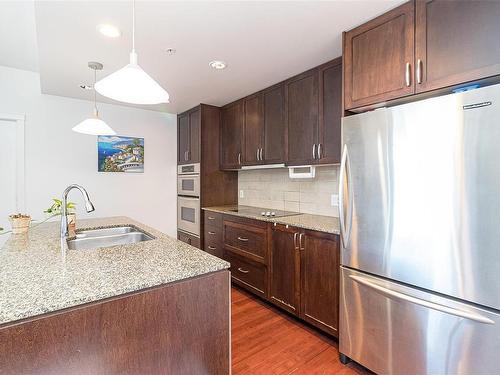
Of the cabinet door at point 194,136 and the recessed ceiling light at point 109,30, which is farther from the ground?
the recessed ceiling light at point 109,30

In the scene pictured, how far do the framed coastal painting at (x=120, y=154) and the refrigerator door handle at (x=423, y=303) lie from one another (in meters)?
3.28

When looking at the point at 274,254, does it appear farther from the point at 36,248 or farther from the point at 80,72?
the point at 80,72

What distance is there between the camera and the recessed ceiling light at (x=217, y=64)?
2.36m

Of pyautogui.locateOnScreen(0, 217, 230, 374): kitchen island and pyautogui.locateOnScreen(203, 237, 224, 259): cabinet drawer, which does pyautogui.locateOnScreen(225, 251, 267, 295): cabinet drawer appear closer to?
pyautogui.locateOnScreen(203, 237, 224, 259): cabinet drawer

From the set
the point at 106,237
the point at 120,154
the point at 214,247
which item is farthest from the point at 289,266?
the point at 120,154

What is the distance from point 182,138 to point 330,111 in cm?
252

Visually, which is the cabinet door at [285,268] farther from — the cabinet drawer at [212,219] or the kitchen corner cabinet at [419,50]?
the kitchen corner cabinet at [419,50]

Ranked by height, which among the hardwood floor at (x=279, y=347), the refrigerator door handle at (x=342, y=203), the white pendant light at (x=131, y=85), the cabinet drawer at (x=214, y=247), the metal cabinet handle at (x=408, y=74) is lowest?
the hardwood floor at (x=279, y=347)

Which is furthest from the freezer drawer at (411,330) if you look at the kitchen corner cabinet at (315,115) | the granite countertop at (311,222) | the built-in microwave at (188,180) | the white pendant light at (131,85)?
the built-in microwave at (188,180)

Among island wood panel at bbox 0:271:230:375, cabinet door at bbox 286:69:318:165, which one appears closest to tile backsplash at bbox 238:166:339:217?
cabinet door at bbox 286:69:318:165

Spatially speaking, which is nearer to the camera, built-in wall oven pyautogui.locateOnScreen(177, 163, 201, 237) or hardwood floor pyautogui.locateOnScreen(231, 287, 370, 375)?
hardwood floor pyautogui.locateOnScreen(231, 287, 370, 375)

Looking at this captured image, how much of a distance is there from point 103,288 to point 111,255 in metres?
0.44

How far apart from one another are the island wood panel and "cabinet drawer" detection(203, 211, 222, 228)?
209 cm

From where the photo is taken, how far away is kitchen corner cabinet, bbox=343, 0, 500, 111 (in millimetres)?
1283
